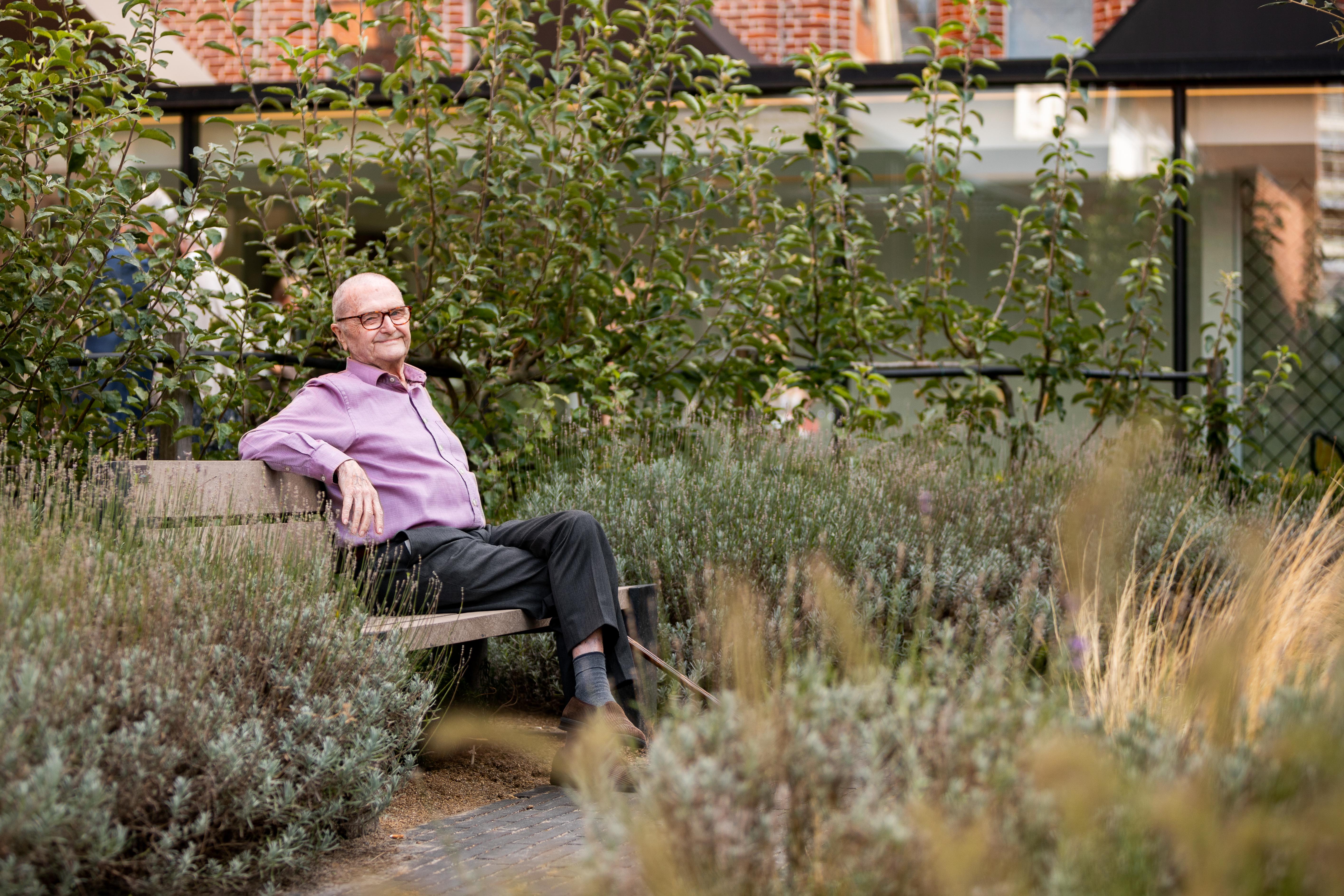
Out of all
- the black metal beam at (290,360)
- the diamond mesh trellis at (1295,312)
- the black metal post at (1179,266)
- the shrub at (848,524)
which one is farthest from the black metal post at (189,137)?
the diamond mesh trellis at (1295,312)

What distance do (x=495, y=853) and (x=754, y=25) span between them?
895 centimetres

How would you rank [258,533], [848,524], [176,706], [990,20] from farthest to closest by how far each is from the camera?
[990,20]
[848,524]
[258,533]
[176,706]

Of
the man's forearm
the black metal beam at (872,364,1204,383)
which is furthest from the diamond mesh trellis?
the man's forearm

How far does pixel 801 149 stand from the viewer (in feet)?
27.5

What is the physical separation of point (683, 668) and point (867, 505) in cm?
96

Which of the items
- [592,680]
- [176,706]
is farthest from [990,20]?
[176,706]

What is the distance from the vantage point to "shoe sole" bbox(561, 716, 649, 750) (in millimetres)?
3088

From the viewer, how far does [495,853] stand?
2.58m

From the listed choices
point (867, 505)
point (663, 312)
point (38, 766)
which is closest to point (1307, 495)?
point (867, 505)

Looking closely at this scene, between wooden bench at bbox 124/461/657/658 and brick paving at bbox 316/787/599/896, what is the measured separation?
44cm

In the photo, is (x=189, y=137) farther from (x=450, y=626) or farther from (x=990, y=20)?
(x=990, y=20)

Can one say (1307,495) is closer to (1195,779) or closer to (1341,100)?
(1341,100)

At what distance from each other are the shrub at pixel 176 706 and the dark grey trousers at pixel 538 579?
1.56 feet

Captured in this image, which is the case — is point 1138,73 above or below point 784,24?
below
